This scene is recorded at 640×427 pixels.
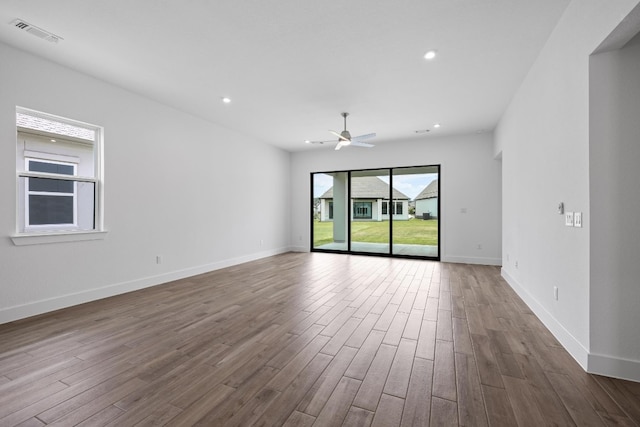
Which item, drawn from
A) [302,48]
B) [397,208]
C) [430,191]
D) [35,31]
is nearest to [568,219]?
[302,48]

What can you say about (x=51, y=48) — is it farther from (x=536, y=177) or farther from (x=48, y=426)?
(x=536, y=177)

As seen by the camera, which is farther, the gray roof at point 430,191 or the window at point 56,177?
the gray roof at point 430,191

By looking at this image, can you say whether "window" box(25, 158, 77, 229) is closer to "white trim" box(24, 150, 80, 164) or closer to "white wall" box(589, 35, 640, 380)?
"white trim" box(24, 150, 80, 164)

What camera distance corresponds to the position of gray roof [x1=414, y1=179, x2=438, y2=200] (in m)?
6.88

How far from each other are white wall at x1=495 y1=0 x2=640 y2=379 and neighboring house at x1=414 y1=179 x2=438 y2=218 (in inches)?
111

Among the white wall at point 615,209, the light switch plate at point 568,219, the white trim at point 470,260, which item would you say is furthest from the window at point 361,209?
the white wall at point 615,209

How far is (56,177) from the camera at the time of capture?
354 cm

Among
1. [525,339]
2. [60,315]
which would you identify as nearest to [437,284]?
[525,339]

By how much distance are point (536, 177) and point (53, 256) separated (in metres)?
5.82

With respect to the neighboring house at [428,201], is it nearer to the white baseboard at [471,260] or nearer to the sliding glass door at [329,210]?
the white baseboard at [471,260]

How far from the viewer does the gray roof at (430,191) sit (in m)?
6.88

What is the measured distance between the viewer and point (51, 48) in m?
3.11

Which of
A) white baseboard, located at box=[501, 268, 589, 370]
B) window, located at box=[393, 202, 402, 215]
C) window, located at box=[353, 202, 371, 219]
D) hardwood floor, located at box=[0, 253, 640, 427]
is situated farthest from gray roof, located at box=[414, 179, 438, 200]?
hardwood floor, located at box=[0, 253, 640, 427]

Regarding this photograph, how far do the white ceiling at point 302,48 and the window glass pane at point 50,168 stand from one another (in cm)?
125
